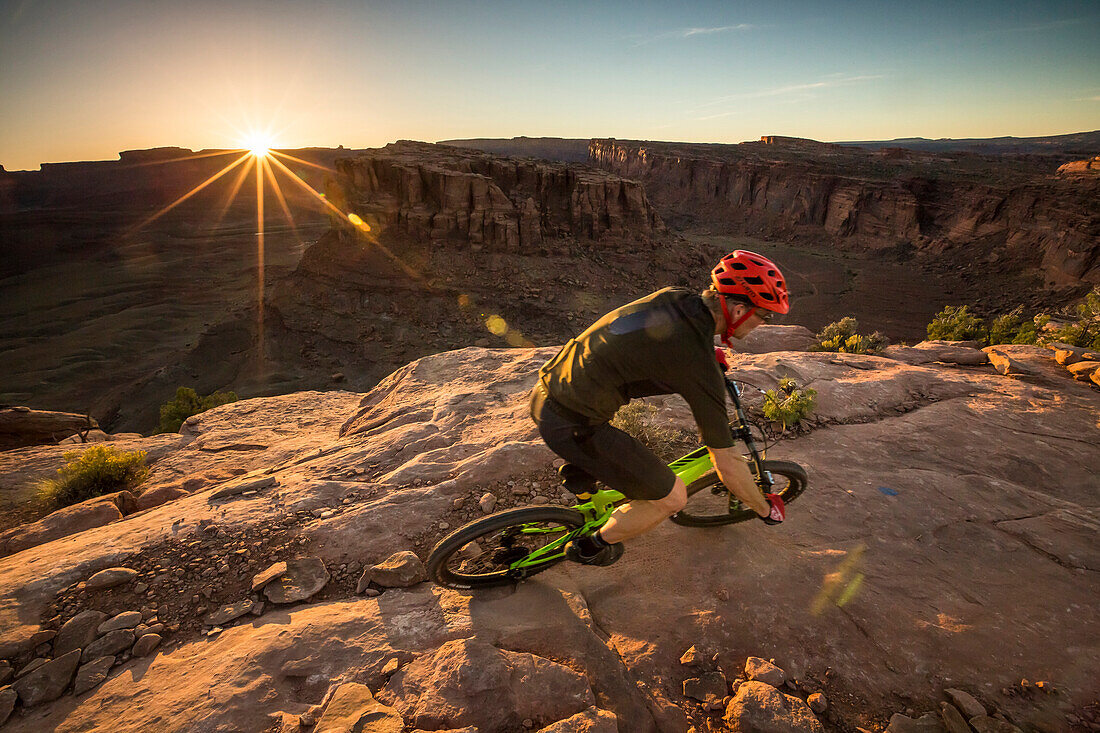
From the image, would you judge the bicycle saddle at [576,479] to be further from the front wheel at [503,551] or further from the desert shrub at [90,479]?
the desert shrub at [90,479]

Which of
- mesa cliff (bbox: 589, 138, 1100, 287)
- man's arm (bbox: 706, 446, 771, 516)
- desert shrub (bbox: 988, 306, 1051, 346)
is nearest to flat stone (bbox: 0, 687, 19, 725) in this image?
man's arm (bbox: 706, 446, 771, 516)

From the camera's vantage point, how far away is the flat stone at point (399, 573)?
3436 millimetres

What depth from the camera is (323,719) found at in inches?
91.8

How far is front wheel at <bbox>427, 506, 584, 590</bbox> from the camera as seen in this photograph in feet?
10.2

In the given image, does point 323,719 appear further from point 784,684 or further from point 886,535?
point 886,535

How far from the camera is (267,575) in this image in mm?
3453

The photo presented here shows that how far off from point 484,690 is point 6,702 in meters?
2.70

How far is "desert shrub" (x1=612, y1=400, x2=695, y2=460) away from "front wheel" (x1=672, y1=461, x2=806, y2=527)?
76 cm

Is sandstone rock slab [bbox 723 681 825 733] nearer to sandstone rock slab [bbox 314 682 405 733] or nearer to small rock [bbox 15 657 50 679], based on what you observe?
sandstone rock slab [bbox 314 682 405 733]

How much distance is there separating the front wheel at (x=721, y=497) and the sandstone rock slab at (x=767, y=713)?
4.13 feet

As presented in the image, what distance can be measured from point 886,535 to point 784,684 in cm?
197

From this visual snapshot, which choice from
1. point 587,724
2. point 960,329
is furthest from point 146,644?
point 960,329

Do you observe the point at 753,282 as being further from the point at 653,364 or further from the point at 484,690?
the point at 484,690

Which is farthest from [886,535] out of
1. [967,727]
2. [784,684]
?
[784,684]
